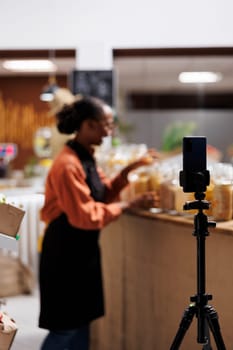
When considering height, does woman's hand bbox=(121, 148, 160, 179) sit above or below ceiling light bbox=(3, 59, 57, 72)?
below

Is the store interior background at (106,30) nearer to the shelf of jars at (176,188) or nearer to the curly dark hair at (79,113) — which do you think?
the curly dark hair at (79,113)

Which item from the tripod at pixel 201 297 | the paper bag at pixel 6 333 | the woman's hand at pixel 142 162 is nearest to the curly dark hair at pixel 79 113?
the woman's hand at pixel 142 162

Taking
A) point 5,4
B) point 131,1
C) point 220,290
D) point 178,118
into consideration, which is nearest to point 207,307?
point 220,290

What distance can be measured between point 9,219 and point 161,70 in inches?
295

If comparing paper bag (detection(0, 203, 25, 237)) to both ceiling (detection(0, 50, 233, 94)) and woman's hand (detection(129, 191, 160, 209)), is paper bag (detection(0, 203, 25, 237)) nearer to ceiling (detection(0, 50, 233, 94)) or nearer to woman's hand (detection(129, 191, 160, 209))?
woman's hand (detection(129, 191, 160, 209))

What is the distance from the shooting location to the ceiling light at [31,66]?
8791mm

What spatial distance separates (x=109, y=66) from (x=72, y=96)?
366mm

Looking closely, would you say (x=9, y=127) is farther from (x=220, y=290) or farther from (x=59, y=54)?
(x=220, y=290)

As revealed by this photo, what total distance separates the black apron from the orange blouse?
72 mm

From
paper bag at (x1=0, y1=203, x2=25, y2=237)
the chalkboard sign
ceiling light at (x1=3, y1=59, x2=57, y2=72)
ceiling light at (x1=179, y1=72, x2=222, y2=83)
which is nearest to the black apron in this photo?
paper bag at (x1=0, y1=203, x2=25, y2=237)

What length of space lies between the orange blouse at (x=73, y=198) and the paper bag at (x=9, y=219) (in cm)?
44

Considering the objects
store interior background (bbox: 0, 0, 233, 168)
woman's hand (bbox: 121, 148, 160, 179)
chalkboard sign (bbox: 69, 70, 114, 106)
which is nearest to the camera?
store interior background (bbox: 0, 0, 233, 168)

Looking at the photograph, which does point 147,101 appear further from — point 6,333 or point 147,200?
point 6,333

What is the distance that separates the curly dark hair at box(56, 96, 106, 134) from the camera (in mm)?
2906
